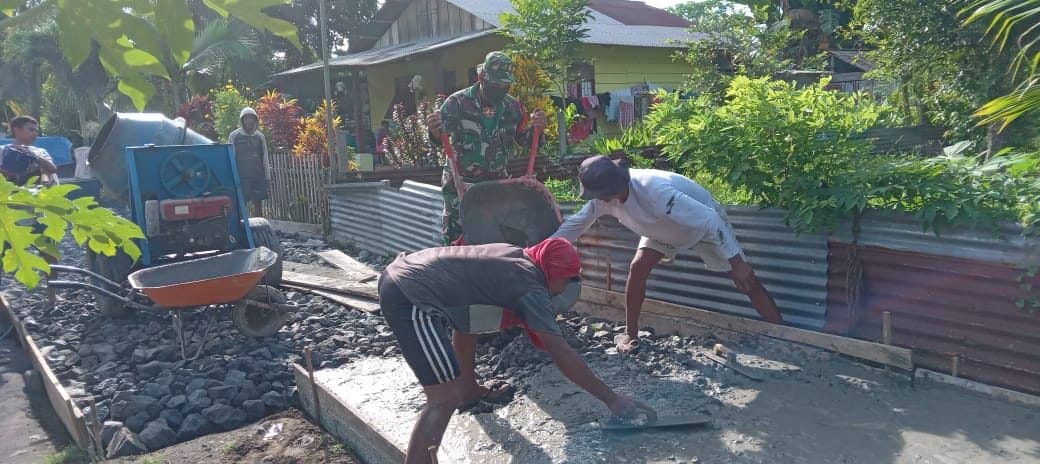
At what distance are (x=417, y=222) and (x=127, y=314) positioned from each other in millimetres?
3029

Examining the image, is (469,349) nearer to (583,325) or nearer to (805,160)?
(583,325)

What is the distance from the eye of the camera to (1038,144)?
5840 millimetres

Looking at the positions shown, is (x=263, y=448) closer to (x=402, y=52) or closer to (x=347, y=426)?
(x=347, y=426)

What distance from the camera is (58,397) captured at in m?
5.05

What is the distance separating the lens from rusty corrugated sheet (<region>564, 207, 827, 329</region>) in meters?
4.69

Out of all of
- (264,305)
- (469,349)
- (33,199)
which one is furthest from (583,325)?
(33,199)

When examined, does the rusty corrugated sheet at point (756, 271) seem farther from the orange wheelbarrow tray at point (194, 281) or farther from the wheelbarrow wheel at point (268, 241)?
the wheelbarrow wheel at point (268, 241)

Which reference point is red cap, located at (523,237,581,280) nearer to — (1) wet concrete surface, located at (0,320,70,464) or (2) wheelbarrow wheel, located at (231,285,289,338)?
(2) wheelbarrow wheel, located at (231,285,289,338)

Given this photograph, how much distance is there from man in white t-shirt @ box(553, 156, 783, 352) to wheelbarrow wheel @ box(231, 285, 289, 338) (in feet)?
9.09

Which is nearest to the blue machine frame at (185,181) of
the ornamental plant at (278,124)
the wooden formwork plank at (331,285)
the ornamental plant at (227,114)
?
the wooden formwork plank at (331,285)

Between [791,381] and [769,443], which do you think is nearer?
[769,443]

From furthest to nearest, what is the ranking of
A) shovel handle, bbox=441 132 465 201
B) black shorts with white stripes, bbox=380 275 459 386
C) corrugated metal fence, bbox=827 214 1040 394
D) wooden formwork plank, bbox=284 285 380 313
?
wooden formwork plank, bbox=284 285 380 313 < shovel handle, bbox=441 132 465 201 < corrugated metal fence, bbox=827 214 1040 394 < black shorts with white stripes, bbox=380 275 459 386

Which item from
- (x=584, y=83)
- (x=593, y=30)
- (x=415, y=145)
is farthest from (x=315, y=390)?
(x=593, y=30)

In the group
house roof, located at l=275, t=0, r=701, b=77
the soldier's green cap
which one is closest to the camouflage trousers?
the soldier's green cap
